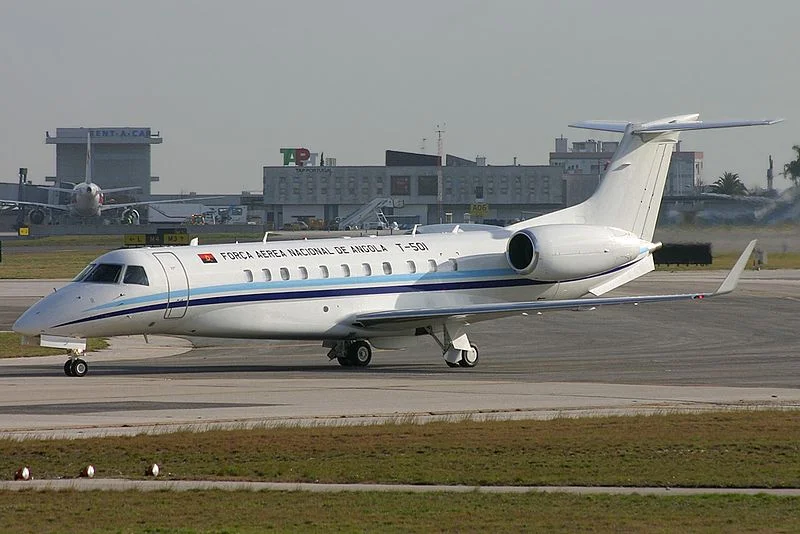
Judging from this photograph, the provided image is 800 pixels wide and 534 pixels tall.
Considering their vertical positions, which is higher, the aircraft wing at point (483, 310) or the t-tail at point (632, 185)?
the t-tail at point (632, 185)

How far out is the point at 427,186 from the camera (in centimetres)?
14975

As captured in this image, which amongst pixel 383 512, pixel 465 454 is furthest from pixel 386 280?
pixel 383 512

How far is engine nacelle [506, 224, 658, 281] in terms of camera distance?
108 ft

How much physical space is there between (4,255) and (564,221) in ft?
226

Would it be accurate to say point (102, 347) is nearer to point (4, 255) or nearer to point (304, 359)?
point (304, 359)

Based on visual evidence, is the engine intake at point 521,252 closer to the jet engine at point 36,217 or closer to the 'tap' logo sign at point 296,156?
the jet engine at point 36,217

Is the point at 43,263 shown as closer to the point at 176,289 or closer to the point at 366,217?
the point at 366,217

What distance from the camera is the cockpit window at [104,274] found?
93.9 ft

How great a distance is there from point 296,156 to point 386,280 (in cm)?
15955

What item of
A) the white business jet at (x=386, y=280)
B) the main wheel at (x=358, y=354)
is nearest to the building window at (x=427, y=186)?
→ the white business jet at (x=386, y=280)

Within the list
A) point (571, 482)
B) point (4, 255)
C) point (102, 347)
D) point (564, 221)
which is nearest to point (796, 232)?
point (564, 221)

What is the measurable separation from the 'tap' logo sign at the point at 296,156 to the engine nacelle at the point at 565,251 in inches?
6124

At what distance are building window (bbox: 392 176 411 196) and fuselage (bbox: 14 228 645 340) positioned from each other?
11540cm

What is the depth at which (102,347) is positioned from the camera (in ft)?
123
